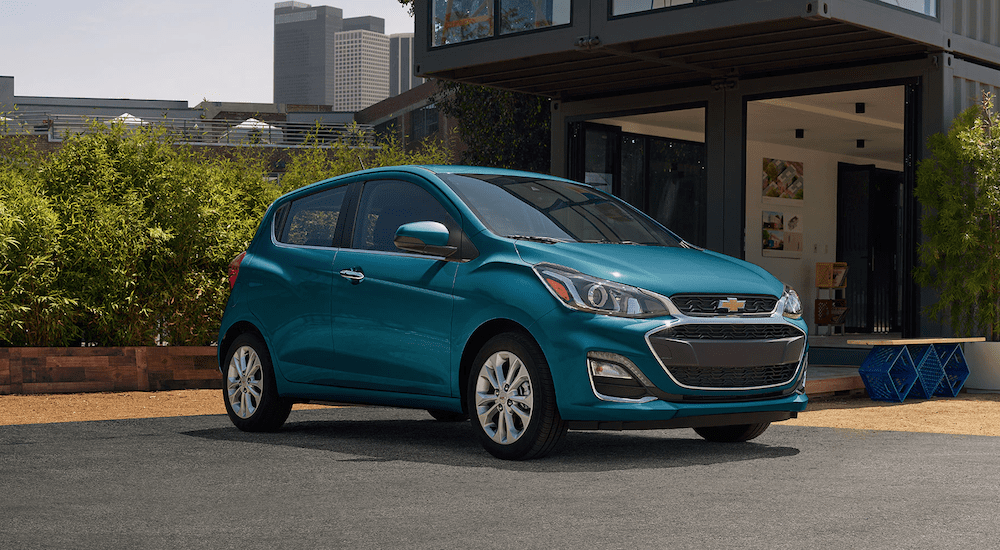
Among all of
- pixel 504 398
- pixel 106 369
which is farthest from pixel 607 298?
pixel 106 369

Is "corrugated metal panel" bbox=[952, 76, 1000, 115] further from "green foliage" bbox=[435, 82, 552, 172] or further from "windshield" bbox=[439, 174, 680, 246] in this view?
"green foliage" bbox=[435, 82, 552, 172]

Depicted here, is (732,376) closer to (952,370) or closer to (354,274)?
(354,274)

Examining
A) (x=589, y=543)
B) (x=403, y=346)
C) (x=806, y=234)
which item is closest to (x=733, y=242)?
(x=806, y=234)

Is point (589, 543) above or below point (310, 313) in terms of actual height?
below

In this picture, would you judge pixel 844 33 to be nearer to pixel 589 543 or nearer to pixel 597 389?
pixel 597 389

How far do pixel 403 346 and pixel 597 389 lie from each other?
1.46 m

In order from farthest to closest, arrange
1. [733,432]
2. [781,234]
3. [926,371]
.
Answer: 1. [781,234]
2. [926,371]
3. [733,432]

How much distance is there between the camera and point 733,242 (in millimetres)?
15312

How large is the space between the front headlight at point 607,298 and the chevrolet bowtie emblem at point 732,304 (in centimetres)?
38

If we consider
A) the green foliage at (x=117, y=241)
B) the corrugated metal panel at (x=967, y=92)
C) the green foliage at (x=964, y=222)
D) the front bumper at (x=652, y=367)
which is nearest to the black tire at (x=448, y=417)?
the front bumper at (x=652, y=367)

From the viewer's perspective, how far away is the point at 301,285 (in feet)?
27.4

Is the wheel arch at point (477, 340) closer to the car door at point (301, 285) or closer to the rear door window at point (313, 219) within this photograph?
the car door at point (301, 285)

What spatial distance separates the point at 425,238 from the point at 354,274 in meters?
0.83

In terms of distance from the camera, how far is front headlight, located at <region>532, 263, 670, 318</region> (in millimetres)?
6750
